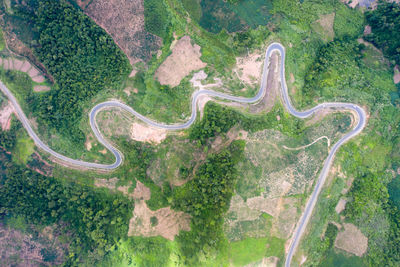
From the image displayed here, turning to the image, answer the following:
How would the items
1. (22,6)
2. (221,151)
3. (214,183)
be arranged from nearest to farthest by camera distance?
(214,183) → (221,151) → (22,6)

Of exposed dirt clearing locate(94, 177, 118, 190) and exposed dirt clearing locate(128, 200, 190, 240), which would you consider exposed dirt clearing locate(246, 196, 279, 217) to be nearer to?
exposed dirt clearing locate(128, 200, 190, 240)

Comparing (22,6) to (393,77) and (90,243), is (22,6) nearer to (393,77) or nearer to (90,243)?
(90,243)

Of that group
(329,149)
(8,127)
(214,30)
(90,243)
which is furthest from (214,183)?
(8,127)

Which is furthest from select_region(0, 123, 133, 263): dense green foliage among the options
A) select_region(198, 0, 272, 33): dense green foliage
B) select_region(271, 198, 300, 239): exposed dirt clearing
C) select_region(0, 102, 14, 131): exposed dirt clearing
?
select_region(198, 0, 272, 33): dense green foliage

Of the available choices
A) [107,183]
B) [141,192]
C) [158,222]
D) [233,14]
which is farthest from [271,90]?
[107,183]

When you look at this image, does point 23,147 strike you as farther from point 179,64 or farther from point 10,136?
point 179,64

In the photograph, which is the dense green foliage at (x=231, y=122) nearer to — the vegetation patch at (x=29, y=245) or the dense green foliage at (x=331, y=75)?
the dense green foliage at (x=331, y=75)
